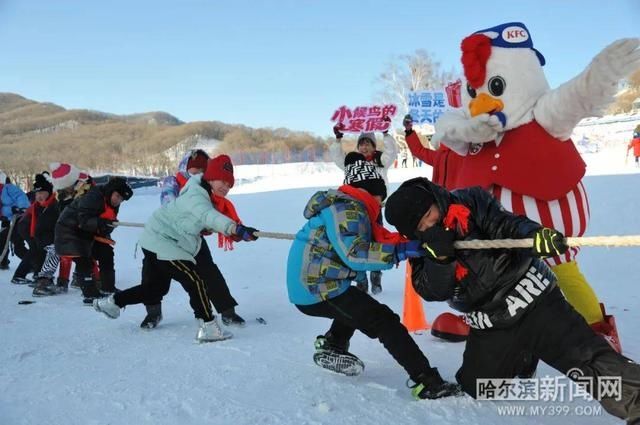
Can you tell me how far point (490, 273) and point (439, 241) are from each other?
27cm

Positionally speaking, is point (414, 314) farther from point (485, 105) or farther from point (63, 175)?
point (63, 175)

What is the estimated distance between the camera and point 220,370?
300 cm

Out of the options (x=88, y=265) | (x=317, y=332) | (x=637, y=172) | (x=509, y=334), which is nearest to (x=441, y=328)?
(x=317, y=332)

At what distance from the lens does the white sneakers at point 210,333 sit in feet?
12.0

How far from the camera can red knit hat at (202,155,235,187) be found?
12.5 ft

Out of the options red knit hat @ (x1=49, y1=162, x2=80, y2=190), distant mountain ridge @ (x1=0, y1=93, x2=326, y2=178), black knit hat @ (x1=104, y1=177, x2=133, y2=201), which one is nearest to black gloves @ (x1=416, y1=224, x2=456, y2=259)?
black knit hat @ (x1=104, y1=177, x2=133, y2=201)

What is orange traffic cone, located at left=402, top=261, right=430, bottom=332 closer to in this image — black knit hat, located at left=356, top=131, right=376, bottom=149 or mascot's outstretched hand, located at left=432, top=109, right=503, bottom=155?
mascot's outstretched hand, located at left=432, top=109, right=503, bottom=155

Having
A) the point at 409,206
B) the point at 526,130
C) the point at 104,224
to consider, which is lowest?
the point at 104,224

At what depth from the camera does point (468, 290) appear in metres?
2.15

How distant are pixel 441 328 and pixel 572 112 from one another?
161cm

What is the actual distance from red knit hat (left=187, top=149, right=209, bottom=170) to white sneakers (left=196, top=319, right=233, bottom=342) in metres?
1.78

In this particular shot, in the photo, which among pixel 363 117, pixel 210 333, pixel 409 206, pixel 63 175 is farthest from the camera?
pixel 63 175

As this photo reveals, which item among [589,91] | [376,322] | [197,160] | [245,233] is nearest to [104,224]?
[197,160]

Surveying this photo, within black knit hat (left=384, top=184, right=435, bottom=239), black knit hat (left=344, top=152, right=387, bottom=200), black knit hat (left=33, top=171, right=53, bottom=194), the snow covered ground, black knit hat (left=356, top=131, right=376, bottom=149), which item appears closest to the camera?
black knit hat (left=384, top=184, right=435, bottom=239)
